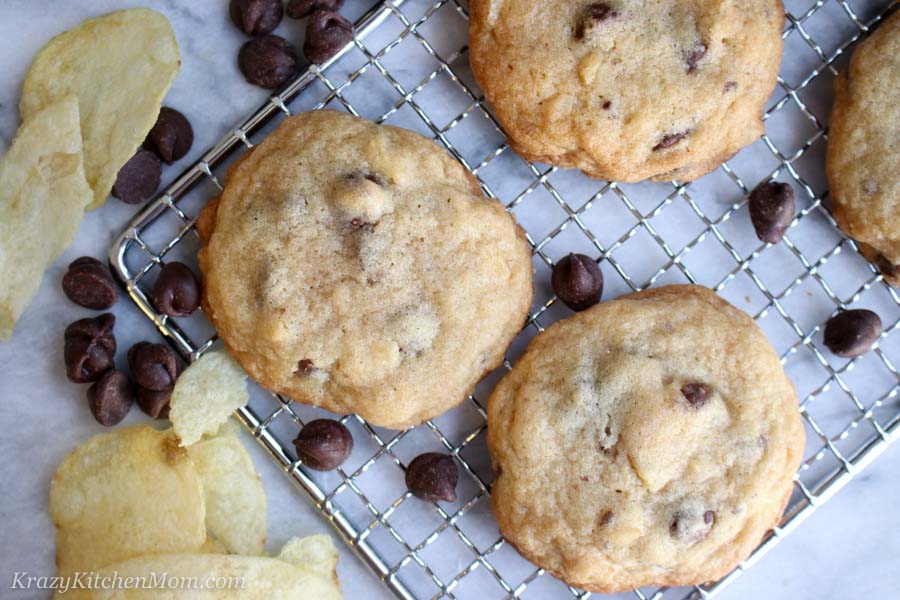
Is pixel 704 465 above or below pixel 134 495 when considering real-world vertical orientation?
below

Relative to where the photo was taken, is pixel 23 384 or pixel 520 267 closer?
pixel 520 267

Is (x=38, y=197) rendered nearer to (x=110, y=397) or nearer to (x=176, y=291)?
(x=176, y=291)

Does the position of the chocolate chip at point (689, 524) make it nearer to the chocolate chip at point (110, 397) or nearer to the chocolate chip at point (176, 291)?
the chocolate chip at point (176, 291)

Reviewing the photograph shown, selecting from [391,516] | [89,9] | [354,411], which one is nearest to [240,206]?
[354,411]

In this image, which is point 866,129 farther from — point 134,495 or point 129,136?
point 134,495

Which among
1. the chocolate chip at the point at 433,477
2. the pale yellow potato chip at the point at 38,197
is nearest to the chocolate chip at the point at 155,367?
the pale yellow potato chip at the point at 38,197

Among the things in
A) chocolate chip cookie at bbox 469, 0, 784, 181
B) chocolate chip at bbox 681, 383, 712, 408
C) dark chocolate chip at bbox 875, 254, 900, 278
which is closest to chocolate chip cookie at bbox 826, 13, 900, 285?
dark chocolate chip at bbox 875, 254, 900, 278

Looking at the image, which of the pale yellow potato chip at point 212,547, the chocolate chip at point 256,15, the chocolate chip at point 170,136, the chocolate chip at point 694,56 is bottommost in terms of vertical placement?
the pale yellow potato chip at point 212,547
